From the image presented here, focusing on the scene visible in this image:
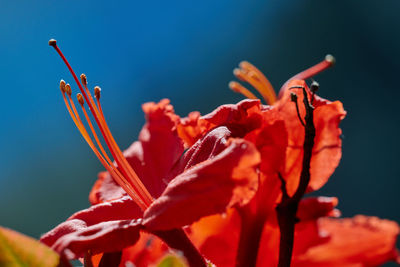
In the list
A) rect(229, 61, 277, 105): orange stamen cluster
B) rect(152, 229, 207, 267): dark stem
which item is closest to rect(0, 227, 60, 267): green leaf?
rect(152, 229, 207, 267): dark stem

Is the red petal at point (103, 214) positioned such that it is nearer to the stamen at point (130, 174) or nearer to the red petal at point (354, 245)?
the stamen at point (130, 174)

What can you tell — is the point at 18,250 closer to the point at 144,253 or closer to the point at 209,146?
the point at 209,146

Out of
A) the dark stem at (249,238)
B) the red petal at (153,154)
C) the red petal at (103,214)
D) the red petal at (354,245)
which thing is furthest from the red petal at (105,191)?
the red petal at (354,245)

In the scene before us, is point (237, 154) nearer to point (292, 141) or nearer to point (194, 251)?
point (194, 251)

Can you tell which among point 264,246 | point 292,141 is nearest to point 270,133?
point 292,141

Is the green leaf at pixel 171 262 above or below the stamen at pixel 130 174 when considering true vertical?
below

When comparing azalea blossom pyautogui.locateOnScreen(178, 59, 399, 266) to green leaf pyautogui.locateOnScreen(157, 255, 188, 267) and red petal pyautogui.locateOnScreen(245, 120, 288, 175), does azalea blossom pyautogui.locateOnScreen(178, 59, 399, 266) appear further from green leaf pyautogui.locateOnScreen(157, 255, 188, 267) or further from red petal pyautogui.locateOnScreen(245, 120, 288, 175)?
green leaf pyautogui.locateOnScreen(157, 255, 188, 267)
